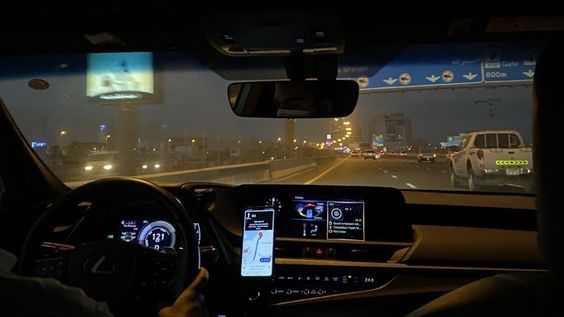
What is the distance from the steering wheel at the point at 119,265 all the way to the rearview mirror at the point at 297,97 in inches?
61.8

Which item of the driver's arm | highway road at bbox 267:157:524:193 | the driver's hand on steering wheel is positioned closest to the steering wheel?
the driver's hand on steering wheel

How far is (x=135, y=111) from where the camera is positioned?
15.6ft

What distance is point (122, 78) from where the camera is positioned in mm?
4410

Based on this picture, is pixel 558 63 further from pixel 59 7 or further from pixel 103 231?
pixel 59 7

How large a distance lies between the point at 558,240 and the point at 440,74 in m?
3.04

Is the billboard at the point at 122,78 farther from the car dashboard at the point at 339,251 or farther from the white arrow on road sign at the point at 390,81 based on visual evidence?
the white arrow on road sign at the point at 390,81

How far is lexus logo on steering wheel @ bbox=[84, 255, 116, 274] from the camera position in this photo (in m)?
1.89

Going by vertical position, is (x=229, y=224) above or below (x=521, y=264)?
above

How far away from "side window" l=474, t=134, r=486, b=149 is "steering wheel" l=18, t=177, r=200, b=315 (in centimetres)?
466

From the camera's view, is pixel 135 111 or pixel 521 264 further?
pixel 135 111

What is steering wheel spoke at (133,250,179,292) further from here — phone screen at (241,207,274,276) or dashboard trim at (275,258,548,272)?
dashboard trim at (275,258,548,272)

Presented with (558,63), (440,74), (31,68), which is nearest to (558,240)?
(558,63)

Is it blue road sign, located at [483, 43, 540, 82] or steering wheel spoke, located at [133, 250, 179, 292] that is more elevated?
blue road sign, located at [483, 43, 540, 82]

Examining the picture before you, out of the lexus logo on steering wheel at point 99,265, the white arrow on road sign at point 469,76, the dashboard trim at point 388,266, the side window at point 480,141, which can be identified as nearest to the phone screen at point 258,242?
the dashboard trim at point 388,266
